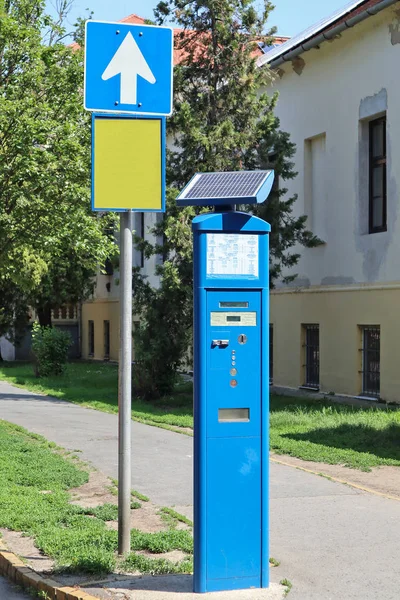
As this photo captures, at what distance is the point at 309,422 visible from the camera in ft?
49.8

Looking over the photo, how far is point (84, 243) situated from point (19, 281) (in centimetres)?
209

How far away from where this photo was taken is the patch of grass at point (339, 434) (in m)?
11.7

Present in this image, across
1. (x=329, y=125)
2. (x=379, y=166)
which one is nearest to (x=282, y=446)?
(x=379, y=166)

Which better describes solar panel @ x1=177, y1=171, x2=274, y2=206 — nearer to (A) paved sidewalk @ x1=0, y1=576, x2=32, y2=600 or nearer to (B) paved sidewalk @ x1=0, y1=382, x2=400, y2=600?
(B) paved sidewalk @ x1=0, y1=382, x2=400, y2=600

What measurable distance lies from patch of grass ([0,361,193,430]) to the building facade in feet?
10.2

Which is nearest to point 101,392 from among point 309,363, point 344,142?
point 309,363

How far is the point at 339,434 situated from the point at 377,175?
7.36 meters

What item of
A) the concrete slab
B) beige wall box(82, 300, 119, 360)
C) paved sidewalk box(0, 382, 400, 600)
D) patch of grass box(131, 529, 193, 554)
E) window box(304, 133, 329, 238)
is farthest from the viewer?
beige wall box(82, 300, 119, 360)

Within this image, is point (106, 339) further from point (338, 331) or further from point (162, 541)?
point (162, 541)

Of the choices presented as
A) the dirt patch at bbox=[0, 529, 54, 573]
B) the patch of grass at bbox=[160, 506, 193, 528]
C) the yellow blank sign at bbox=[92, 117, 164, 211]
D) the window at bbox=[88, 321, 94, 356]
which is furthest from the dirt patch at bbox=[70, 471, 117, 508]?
the window at bbox=[88, 321, 94, 356]

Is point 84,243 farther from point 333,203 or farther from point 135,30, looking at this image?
point 135,30

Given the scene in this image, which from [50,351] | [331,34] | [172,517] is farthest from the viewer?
[50,351]

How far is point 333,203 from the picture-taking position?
2031cm

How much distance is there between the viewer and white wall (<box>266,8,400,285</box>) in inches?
714
